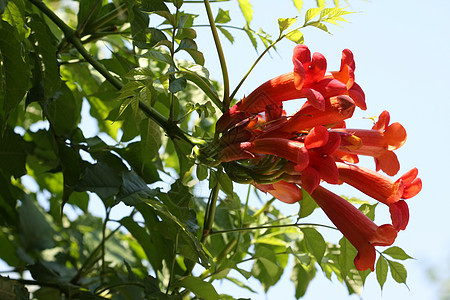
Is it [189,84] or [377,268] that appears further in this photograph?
[189,84]

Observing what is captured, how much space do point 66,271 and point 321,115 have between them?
1.04 meters

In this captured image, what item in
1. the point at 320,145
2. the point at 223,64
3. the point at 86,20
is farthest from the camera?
the point at 86,20

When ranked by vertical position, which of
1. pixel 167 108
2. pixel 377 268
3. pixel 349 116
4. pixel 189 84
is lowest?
pixel 377 268

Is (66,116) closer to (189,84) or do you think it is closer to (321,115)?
(189,84)

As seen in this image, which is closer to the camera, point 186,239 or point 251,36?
point 186,239

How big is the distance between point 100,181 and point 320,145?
0.46 metres

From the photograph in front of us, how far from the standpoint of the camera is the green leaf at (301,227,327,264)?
1047mm

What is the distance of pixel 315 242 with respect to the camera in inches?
41.5

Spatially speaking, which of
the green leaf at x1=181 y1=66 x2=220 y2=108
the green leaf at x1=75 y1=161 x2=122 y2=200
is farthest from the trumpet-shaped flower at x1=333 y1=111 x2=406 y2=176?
the green leaf at x1=75 y1=161 x2=122 y2=200

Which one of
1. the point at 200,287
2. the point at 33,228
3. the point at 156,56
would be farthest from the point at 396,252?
the point at 33,228

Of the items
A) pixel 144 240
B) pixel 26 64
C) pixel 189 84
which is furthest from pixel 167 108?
pixel 26 64

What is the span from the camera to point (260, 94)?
35.8 inches

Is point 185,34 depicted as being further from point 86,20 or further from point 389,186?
point 389,186

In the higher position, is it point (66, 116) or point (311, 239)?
point (66, 116)
